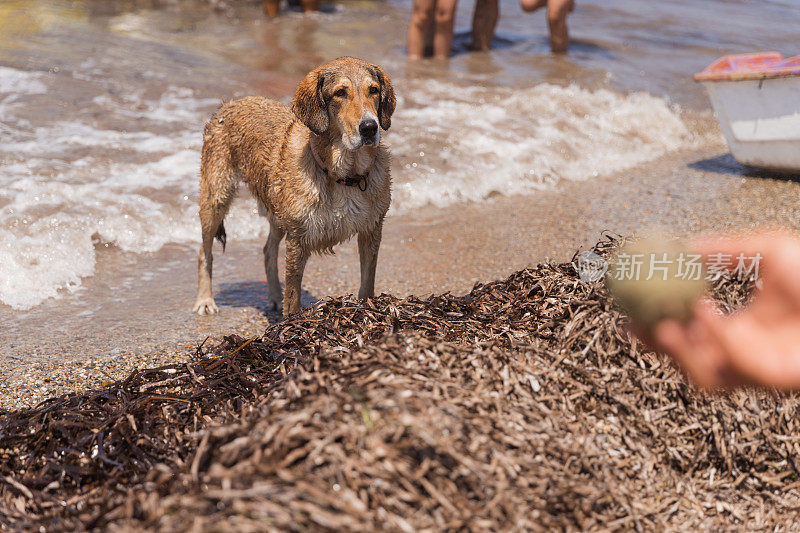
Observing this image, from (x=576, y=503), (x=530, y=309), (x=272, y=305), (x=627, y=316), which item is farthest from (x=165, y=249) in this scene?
(x=576, y=503)

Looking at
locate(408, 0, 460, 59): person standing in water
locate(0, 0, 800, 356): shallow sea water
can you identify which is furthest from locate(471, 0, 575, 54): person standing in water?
locate(408, 0, 460, 59): person standing in water

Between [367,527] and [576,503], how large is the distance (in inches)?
30.7

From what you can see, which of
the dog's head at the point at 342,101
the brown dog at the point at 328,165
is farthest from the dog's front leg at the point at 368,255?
the dog's head at the point at 342,101

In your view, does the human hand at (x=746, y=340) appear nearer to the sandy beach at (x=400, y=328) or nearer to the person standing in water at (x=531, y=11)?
the sandy beach at (x=400, y=328)

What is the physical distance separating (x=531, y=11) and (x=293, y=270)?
10.2 m

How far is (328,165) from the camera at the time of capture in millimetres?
4574

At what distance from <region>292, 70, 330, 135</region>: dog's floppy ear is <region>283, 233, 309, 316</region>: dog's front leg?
28.9 inches

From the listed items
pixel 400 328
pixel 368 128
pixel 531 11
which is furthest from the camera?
pixel 531 11

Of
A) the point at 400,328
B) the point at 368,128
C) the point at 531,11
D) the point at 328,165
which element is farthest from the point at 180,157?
the point at 531,11

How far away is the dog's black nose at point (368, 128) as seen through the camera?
4324 millimetres

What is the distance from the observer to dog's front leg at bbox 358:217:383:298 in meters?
4.81

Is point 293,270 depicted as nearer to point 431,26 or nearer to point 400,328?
point 400,328

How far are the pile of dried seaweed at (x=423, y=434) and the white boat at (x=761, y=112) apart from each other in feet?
17.2

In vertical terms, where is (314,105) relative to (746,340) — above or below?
above
